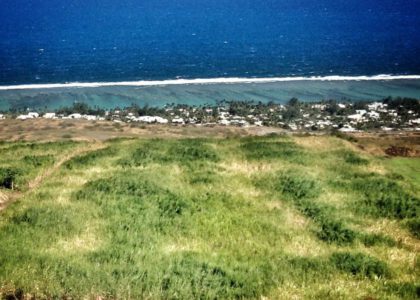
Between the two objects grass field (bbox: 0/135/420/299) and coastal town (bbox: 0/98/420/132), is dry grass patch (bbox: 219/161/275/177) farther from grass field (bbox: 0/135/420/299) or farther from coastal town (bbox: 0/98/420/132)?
coastal town (bbox: 0/98/420/132)

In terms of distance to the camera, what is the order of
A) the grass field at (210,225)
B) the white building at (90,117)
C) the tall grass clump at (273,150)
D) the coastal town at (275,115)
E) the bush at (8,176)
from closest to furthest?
the grass field at (210,225)
the bush at (8,176)
the tall grass clump at (273,150)
the coastal town at (275,115)
the white building at (90,117)

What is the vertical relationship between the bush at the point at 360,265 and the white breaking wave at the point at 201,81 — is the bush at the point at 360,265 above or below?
below

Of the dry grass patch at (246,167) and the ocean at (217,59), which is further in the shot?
the ocean at (217,59)

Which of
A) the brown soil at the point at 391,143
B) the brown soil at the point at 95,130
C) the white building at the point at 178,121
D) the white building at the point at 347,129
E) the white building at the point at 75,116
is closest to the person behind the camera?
the brown soil at the point at 391,143

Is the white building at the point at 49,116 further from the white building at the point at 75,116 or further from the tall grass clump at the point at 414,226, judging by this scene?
the tall grass clump at the point at 414,226

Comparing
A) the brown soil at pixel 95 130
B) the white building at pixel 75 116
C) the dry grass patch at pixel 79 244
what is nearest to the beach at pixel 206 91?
the white building at pixel 75 116

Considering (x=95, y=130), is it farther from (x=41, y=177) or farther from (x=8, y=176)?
(x=8, y=176)

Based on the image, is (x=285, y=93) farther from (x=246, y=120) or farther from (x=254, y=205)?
(x=254, y=205)
